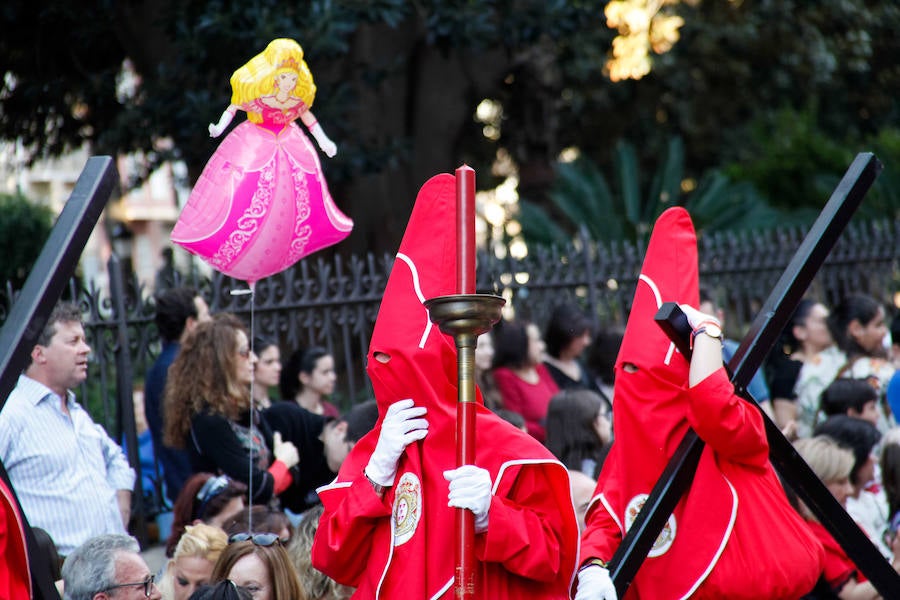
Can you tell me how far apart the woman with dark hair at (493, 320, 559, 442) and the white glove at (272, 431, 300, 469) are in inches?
66.1

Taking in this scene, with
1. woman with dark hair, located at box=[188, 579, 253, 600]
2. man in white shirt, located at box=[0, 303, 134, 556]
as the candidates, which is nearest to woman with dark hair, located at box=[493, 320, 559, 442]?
man in white shirt, located at box=[0, 303, 134, 556]

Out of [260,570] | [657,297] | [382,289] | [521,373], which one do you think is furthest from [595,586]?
[382,289]

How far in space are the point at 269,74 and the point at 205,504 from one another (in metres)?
1.80

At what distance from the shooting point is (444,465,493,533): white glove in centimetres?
298

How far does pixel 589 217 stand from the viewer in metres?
13.9

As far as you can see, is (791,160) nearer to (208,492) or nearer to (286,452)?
(286,452)

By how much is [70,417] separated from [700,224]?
937 centimetres

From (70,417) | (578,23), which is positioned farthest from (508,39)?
(70,417)

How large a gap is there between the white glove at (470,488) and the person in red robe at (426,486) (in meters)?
0.14

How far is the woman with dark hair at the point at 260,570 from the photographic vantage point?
378cm

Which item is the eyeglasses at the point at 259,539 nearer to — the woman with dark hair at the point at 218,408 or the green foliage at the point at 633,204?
the woman with dark hair at the point at 218,408

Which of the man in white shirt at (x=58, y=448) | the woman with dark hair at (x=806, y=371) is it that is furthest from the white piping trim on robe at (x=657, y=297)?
the woman with dark hair at (x=806, y=371)

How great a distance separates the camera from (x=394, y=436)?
127 inches

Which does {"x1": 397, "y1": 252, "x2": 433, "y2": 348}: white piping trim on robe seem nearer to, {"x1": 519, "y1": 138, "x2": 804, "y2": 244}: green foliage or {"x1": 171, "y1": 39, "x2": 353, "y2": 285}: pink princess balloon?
{"x1": 171, "y1": 39, "x2": 353, "y2": 285}: pink princess balloon
